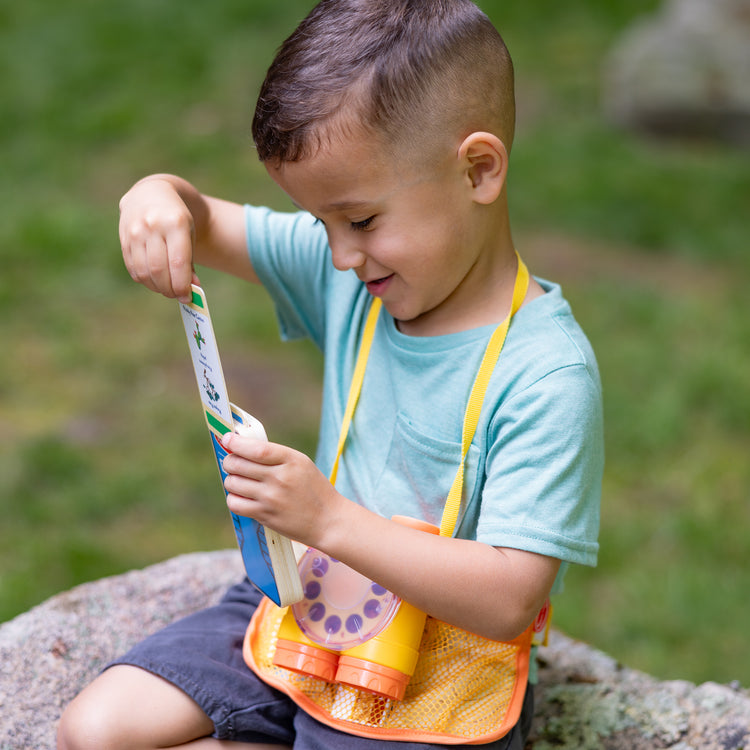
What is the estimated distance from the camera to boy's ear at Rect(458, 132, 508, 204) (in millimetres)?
1477

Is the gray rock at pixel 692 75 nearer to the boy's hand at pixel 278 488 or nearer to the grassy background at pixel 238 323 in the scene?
the grassy background at pixel 238 323

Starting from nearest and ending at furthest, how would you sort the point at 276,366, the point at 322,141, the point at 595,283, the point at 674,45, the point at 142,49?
the point at 322,141, the point at 276,366, the point at 595,283, the point at 674,45, the point at 142,49

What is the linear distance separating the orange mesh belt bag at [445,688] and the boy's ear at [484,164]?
0.57 feet

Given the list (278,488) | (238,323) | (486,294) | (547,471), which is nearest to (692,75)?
(238,323)

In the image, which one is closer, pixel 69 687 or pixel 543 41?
pixel 69 687

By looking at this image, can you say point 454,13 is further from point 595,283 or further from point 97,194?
point 97,194

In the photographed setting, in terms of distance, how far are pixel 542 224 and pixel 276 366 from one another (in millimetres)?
1658

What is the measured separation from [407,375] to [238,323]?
2415 mm

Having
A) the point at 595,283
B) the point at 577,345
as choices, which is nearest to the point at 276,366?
the point at 595,283

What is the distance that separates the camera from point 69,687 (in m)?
1.79

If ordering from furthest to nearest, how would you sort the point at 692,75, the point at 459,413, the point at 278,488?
1. the point at 692,75
2. the point at 459,413
3. the point at 278,488

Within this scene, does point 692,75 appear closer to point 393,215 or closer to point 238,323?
point 238,323

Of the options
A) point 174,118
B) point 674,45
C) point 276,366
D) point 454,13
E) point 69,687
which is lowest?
point 69,687

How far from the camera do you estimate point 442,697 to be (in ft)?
5.08
